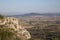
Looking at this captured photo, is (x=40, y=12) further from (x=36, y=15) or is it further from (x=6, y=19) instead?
(x=6, y=19)

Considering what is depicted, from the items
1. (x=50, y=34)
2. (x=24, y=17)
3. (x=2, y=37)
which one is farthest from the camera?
(x=24, y=17)

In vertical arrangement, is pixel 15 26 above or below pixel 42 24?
above

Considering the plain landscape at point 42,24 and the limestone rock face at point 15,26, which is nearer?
the limestone rock face at point 15,26

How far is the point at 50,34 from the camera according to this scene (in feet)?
8.77

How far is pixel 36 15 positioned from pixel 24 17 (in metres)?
0.24

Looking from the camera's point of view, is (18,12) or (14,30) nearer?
(14,30)

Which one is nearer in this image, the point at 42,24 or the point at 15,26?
the point at 15,26

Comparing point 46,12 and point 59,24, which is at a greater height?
point 46,12

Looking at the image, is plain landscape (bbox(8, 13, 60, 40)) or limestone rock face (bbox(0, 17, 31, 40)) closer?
limestone rock face (bbox(0, 17, 31, 40))

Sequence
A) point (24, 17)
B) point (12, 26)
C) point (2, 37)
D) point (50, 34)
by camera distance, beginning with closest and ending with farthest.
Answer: point (2, 37)
point (12, 26)
point (50, 34)
point (24, 17)

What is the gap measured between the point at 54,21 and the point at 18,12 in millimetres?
728

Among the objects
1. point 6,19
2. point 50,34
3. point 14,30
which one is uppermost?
point 6,19

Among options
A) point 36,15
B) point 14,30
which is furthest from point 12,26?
point 36,15

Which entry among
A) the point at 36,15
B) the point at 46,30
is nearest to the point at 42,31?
the point at 46,30
